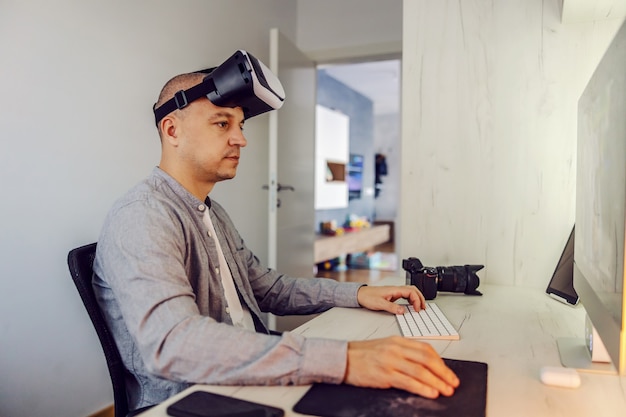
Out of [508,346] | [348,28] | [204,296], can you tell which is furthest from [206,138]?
[348,28]

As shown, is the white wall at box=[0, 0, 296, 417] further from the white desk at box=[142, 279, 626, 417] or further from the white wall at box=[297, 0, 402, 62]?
the white wall at box=[297, 0, 402, 62]

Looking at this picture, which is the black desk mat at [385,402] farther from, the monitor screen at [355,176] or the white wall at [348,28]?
the monitor screen at [355,176]

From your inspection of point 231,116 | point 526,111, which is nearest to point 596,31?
point 526,111

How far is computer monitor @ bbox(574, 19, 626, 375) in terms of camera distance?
62 cm

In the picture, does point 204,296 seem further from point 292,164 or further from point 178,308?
point 292,164

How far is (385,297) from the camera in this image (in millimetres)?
1328

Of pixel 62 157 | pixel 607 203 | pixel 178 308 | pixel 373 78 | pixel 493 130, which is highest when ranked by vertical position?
pixel 373 78

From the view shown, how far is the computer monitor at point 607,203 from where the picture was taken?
62 centimetres

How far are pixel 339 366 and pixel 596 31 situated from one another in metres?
1.46

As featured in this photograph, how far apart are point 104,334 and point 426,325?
73 cm

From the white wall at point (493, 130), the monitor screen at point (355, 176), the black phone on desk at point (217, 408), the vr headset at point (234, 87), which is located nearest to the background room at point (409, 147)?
the white wall at point (493, 130)

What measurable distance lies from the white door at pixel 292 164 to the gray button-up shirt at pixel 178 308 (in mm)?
1672

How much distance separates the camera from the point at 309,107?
12.3 ft

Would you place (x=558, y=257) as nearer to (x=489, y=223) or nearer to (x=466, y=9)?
(x=489, y=223)
